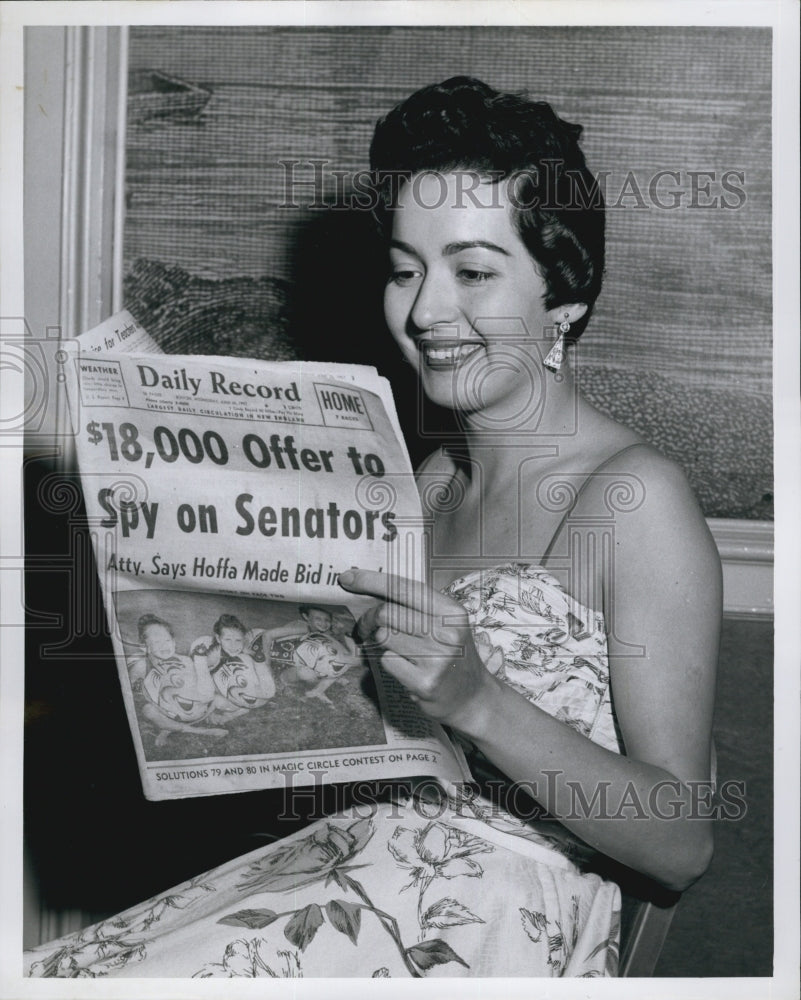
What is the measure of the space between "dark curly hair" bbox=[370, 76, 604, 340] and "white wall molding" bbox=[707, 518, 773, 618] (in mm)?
307

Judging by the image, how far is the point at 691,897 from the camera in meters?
1.08

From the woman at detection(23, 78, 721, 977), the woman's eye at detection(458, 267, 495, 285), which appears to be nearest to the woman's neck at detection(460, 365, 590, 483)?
the woman at detection(23, 78, 721, 977)

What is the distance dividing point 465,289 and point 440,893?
1.80 ft

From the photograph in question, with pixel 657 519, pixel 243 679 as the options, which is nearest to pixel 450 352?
pixel 657 519

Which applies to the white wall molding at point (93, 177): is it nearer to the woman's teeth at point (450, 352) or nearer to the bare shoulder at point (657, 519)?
the woman's teeth at point (450, 352)

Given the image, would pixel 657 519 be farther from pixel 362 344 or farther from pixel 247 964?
pixel 247 964

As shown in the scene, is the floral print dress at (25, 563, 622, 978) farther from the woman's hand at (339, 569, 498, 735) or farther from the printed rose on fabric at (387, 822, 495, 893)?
→ the woman's hand at (339, 569, 498, 735)

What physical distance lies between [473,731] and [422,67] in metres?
0.72

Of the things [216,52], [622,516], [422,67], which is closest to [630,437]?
[622,516]

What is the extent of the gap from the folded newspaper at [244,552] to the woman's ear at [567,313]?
0.21 m

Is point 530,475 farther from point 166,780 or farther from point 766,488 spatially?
point 166,780

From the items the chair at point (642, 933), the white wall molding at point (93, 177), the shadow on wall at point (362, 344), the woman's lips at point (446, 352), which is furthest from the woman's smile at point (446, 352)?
the chair at point (642, 933)

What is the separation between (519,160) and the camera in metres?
0.95

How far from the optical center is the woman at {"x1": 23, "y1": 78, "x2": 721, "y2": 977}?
85cm
